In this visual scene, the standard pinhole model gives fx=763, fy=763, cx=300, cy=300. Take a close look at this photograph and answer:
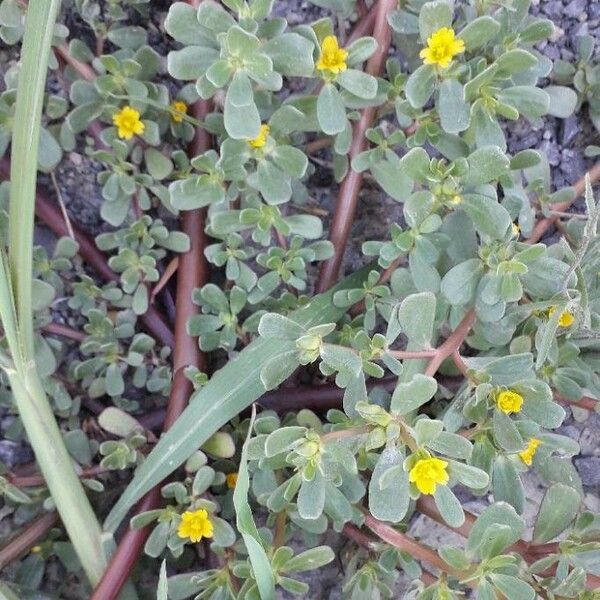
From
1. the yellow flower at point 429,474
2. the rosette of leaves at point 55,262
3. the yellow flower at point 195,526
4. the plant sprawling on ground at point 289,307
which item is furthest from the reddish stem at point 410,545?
the rosette of leaves at point 55,262

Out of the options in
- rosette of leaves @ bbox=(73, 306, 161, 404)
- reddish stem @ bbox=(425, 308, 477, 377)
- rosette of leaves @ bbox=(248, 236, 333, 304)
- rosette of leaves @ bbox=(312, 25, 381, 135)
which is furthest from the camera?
rosette of leaves @ bbox=(73, 306, 161, 404)

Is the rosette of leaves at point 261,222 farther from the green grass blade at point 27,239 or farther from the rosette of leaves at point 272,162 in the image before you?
the green grass blade at point 27,239

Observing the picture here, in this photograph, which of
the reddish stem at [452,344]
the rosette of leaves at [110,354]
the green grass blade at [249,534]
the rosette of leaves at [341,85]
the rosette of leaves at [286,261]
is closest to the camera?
the green grass blade at [249,534]

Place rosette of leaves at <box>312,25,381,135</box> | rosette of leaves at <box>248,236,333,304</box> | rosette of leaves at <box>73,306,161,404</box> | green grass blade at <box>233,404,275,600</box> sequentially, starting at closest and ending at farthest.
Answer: green grass blade at <box>233,404,275,600</box> < rosette of leaves at <box>312,25,381,135</box> < rosette of leaves at <box>248,236,333,304</box> < rosette of leaves at <box>73,306,161,404</box>

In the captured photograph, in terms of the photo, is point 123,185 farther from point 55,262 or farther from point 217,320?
point 217,320

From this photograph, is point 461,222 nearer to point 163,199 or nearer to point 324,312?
point 324,312

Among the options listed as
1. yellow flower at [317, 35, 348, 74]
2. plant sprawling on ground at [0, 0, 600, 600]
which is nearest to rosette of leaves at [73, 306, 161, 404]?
plant sprawling on ground at [0, 0, 600, 600]

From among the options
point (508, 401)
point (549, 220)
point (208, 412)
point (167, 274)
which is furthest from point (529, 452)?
point (167, 274)

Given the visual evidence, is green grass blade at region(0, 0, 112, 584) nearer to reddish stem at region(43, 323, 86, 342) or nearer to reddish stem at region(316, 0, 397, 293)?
reddish stem at region(43, 323, 86, 342)
